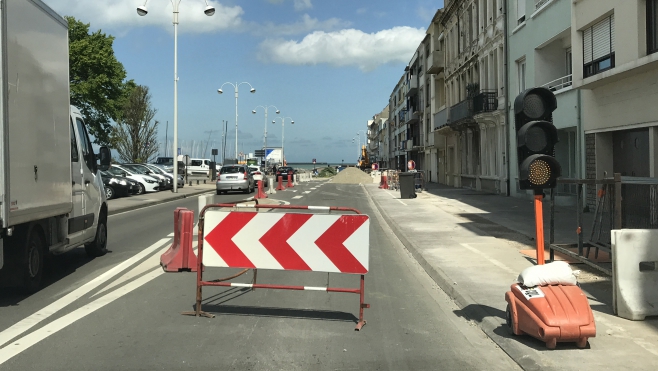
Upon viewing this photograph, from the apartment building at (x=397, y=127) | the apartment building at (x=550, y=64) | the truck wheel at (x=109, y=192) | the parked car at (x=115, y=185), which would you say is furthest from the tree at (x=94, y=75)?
the apartment building at (x=397, y=127)

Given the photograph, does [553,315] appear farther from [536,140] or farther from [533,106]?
[533,106]

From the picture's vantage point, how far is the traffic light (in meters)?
6.15

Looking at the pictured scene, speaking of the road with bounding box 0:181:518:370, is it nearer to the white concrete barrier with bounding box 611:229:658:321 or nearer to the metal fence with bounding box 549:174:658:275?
the white concrete barrier with bounding box 611:229:658:321

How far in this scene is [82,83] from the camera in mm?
38750

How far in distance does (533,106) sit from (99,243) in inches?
308

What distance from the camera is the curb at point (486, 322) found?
4.91 metres

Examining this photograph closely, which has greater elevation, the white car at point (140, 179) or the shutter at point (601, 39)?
the shutter at point (601, 39)

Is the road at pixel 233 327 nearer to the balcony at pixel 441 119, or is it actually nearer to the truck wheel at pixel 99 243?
the truck wheel at pixel 99 243

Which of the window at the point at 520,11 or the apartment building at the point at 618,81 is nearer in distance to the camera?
Answer: the apartment building at the point at 618,81

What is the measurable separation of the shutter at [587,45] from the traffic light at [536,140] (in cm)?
1188

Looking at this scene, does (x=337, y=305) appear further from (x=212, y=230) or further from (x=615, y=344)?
(x=615, y=344)

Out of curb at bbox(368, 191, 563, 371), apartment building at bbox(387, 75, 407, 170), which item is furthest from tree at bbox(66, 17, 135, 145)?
apartment building at bbox(387, 75, 407, 170)

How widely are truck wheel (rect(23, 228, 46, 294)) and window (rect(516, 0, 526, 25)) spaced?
21.1 metres

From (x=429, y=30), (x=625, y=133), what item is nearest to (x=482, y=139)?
(x=625, y=133)
